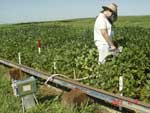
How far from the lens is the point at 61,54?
444 inches

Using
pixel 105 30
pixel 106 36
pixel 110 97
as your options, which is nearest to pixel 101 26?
pixel 105 30

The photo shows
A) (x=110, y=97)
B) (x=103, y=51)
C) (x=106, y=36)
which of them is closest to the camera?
(x=110, y=97)

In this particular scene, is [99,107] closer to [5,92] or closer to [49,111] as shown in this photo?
[49,111]

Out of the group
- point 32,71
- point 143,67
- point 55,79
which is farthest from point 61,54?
point 143,67

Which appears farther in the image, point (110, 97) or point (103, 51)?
point (103, 51)

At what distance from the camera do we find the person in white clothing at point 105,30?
812 centimetres

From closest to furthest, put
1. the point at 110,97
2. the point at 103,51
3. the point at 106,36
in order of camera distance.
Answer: the point at 110,97 → the point at 106,36 → the point at 103,51

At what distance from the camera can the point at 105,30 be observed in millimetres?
8164

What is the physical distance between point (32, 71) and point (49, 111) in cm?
311

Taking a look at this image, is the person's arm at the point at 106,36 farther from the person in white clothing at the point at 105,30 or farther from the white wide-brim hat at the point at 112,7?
the white wide-brim hat at the point at 112,7

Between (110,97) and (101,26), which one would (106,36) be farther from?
(110,97)

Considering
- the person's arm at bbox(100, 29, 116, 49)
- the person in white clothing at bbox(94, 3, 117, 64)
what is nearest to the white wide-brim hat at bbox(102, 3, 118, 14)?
the person in white clothing at bbox(94, 3, 117, 64)

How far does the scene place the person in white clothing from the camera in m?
8.12

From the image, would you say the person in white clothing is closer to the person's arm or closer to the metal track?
the person's arm
